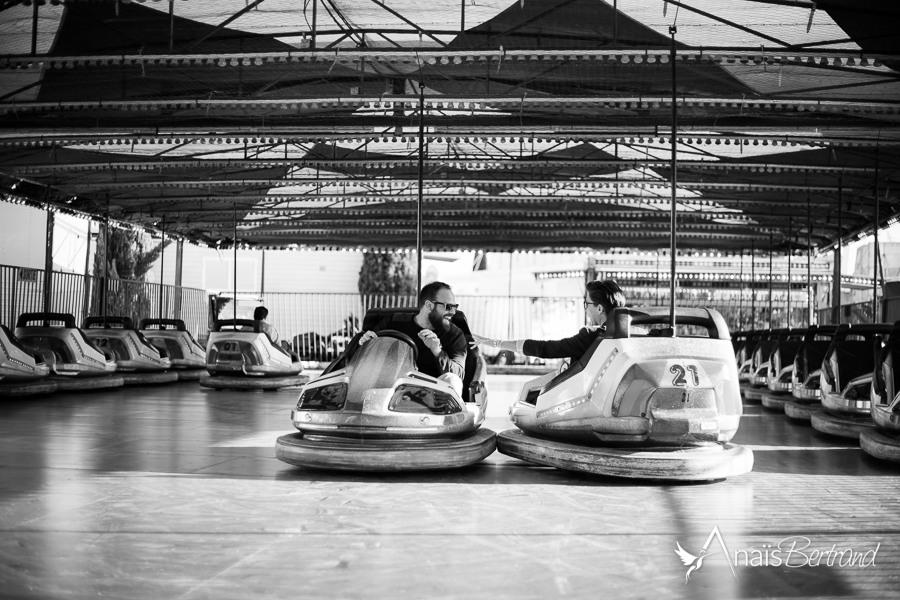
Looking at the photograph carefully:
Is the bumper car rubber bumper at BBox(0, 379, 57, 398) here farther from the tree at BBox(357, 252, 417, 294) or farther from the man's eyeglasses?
the tree at BBox(357, 252, 417, 294)

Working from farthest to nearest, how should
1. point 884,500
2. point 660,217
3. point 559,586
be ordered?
point 660,217
point 884,500
point 559,586

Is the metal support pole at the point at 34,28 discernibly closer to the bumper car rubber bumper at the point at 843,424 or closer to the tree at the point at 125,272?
the bumper car rubber bumper at the point at 843,424

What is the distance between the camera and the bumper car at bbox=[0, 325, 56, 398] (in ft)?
26.5

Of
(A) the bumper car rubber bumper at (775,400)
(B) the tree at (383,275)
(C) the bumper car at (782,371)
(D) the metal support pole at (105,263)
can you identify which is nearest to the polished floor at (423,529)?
(A) the bumper car rubber bumper at (775,400)

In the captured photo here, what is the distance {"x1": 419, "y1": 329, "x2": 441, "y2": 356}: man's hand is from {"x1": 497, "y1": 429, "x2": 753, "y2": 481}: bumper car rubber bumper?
70 cm

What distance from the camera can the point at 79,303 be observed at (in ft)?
44.7

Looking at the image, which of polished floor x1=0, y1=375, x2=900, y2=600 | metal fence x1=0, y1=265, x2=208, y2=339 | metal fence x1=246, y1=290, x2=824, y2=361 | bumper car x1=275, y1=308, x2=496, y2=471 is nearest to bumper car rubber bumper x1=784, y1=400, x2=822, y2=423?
polished floor x1=0, y1=375, x2=900, y2=600

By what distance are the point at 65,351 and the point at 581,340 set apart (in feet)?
22.8

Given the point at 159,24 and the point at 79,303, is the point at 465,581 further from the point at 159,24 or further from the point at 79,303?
the point at 79,303

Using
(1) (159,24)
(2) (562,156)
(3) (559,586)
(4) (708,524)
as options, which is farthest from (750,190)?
(3) (559,586)

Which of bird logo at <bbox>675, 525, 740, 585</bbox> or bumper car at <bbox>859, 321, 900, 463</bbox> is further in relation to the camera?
bumper car at <bbox>859, 321, 900, 463</bbox>

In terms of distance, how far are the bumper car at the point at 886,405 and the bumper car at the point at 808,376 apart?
6.46ft

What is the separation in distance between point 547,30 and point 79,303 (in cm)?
1020

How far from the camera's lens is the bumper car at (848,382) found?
228 inches
